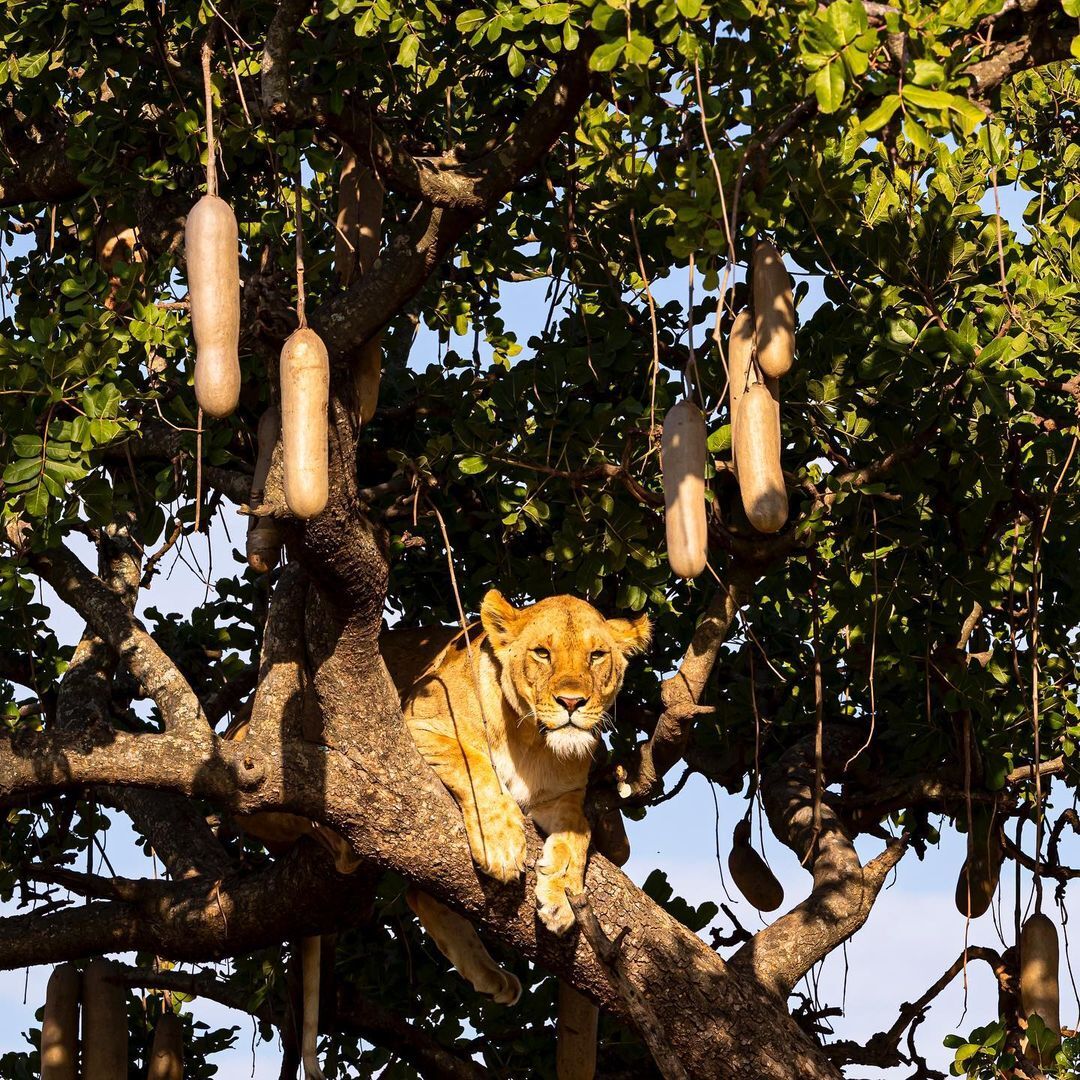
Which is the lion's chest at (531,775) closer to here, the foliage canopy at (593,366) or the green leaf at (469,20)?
the foliage canopy at (593,366)

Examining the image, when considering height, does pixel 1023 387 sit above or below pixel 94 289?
below

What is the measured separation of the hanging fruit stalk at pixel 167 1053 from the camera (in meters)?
8.04

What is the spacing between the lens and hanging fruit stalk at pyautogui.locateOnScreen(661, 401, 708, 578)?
427cm

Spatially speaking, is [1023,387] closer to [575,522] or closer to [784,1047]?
[575,522]

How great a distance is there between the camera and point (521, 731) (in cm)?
682

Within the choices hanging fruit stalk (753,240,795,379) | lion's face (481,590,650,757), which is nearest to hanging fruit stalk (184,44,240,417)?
hanging fruit stalk (753,240,795,379)

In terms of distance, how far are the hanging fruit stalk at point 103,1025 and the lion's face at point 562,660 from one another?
252 cm

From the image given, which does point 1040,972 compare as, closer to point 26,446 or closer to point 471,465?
point 471,465

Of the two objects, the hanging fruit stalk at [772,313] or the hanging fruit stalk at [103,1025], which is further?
the hanging fruit stalk at [103,1025]

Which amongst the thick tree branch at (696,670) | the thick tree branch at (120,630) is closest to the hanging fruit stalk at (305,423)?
the thick tree branch at (120,630)

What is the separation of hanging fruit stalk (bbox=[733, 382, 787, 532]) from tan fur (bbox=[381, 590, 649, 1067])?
87.5 inches

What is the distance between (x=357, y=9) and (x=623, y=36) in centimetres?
162

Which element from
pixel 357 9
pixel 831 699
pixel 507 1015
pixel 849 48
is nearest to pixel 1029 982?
pixel 831 699

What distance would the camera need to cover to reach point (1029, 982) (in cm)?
709
